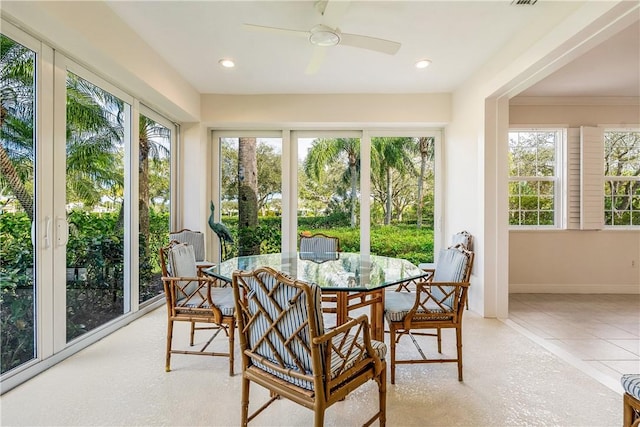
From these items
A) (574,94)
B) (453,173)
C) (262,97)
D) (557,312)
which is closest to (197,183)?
(262,97)

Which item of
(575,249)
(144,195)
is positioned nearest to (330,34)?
(144,195)

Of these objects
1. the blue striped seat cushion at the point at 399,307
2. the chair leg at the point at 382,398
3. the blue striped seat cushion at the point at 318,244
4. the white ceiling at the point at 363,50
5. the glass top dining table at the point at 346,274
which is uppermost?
the white ceiling at the point at 363,50

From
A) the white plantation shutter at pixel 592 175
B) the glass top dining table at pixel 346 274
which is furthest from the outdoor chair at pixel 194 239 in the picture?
the white plantation shutter at pixel 592 175

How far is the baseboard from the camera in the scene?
4.37 metres

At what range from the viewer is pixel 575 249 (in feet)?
14.4

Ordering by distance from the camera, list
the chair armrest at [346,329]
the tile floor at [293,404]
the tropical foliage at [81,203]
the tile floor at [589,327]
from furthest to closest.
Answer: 1. the tile floor at [589,327]
2. the tropical foliage at [81,203]
3. the tile floor at [293,404]
4. the chair armrest at [346,329]

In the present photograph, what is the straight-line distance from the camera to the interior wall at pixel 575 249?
14.2 feet

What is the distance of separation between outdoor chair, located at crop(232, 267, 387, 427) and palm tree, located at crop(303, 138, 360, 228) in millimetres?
3216

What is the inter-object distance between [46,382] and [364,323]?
7.23ft

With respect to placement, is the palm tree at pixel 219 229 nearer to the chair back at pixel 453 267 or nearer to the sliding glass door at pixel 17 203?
the sliding glass door at pixel 17 203

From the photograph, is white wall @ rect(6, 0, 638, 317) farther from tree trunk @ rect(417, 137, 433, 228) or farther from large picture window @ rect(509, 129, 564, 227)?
large picture window @ rect(509, 129, 564, 227)

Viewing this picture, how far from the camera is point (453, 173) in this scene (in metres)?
4.28

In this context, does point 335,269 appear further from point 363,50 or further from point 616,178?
point 616,178

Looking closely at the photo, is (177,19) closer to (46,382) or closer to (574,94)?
(46,382)
